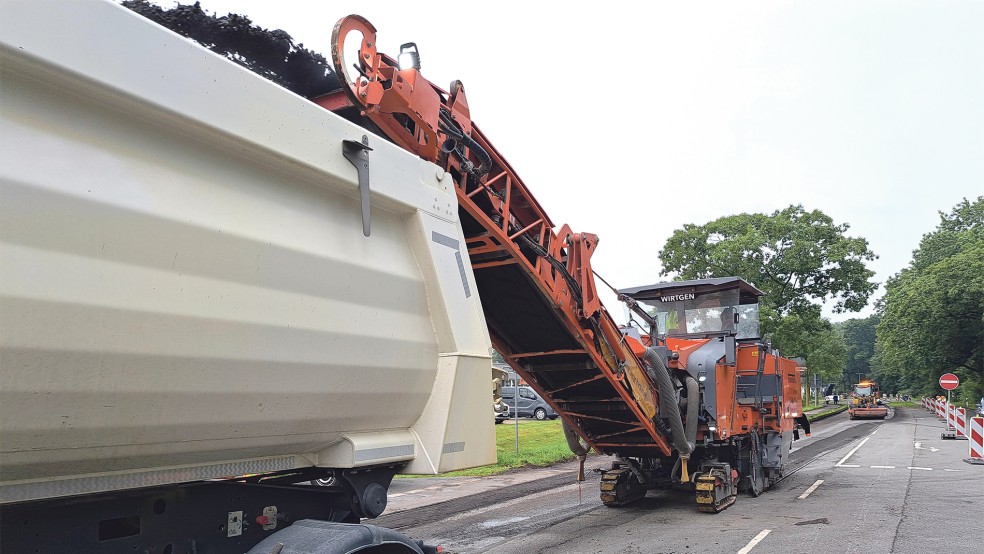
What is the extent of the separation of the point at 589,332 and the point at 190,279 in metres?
5.01

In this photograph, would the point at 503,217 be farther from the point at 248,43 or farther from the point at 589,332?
the point at 248,43

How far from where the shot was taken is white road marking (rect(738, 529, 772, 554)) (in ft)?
23.5

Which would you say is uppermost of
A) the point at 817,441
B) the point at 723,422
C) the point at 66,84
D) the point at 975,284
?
the point at 975,284

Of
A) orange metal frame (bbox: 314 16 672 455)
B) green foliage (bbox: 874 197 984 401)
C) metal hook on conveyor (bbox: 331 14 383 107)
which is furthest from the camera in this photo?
green foliage (bbox: 874 197 984 401)

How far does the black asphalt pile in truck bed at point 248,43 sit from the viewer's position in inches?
127

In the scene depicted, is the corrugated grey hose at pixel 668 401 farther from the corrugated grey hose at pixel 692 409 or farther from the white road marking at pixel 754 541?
the white road marking at pixel 754 541

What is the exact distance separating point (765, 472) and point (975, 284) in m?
35.7

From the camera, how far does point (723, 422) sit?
9.31 meters

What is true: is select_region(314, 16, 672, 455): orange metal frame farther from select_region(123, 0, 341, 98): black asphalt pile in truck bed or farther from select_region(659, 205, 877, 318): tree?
select_region(659, 205, 877, 318): tree

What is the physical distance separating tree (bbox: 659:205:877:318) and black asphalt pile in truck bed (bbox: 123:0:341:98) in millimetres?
30243

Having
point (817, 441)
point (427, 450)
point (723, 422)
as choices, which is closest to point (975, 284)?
point (817, 441)

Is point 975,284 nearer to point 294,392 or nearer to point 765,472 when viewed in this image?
point 765,472

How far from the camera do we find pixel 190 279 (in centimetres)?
242

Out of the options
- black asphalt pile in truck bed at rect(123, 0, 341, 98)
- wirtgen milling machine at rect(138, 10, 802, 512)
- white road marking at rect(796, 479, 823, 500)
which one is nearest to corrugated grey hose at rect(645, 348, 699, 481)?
wirtgen milling machine at rect(138, 10, 802, 512)
